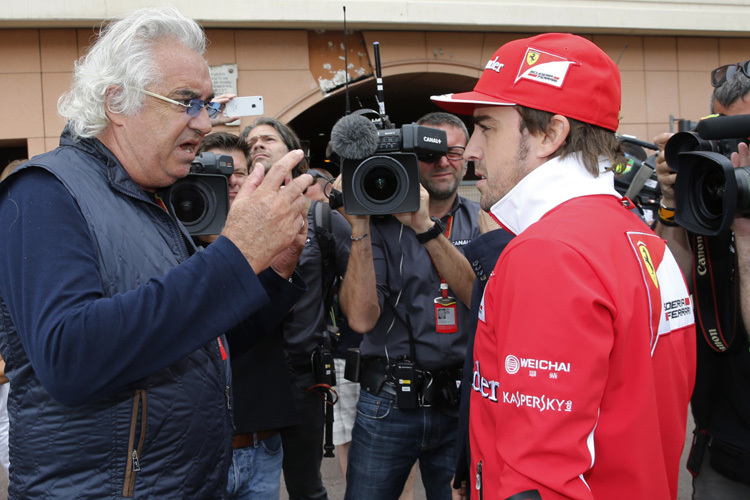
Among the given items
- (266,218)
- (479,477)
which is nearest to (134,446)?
(266,218)

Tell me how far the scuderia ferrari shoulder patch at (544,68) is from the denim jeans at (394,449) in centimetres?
161

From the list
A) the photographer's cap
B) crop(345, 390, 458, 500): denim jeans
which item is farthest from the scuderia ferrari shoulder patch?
crop(345, 390, 458, 500): denim jeans

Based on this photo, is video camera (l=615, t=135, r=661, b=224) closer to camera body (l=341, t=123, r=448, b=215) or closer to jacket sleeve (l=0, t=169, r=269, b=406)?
camera body (l=341, t=123, r=448, b=215)

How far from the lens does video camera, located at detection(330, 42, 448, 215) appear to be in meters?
2.47

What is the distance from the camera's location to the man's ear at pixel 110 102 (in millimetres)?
1528

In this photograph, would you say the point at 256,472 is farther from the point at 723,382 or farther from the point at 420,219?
the point at 723,382

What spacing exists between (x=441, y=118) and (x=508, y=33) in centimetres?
651

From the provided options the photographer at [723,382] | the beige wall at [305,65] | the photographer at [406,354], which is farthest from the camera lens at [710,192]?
the beige wall at [305,65]

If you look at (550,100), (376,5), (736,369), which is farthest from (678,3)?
(550,100)

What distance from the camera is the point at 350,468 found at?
108 inches

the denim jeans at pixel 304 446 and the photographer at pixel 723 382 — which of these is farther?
the denim jeans at pixel 304 446

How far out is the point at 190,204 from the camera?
7.82ft

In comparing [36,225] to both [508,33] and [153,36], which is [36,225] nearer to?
[153,36]

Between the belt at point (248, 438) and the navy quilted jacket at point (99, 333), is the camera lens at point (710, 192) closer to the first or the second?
the navy quilted jacket at point (99, 333)
